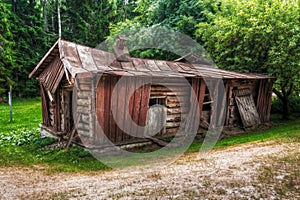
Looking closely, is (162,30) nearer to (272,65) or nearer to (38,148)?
(272,65)

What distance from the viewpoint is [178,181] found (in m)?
5.27

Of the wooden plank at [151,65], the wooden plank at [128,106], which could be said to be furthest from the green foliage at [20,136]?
the wooden plank at [151,65]

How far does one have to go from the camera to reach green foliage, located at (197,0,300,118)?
12.7 meters

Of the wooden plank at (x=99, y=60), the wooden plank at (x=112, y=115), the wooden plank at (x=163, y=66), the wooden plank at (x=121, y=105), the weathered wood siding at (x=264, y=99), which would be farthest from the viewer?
the weathered wood siding at (x=264, y=99)

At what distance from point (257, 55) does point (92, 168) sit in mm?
11266

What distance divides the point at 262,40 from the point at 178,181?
11.1 metres

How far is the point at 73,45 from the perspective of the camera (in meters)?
9.48

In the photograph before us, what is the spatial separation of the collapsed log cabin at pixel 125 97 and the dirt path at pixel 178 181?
2.23 metres

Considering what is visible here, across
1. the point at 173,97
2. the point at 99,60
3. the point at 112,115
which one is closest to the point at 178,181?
the point at 112,115

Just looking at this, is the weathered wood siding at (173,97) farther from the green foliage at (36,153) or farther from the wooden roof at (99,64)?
the green foliage at (36,153)

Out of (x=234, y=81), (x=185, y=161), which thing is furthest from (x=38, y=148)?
(x=234, y=81)

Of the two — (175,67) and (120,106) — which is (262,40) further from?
(120,106)

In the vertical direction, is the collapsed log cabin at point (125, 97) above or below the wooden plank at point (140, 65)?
below

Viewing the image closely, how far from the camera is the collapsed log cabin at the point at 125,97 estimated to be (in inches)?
321
